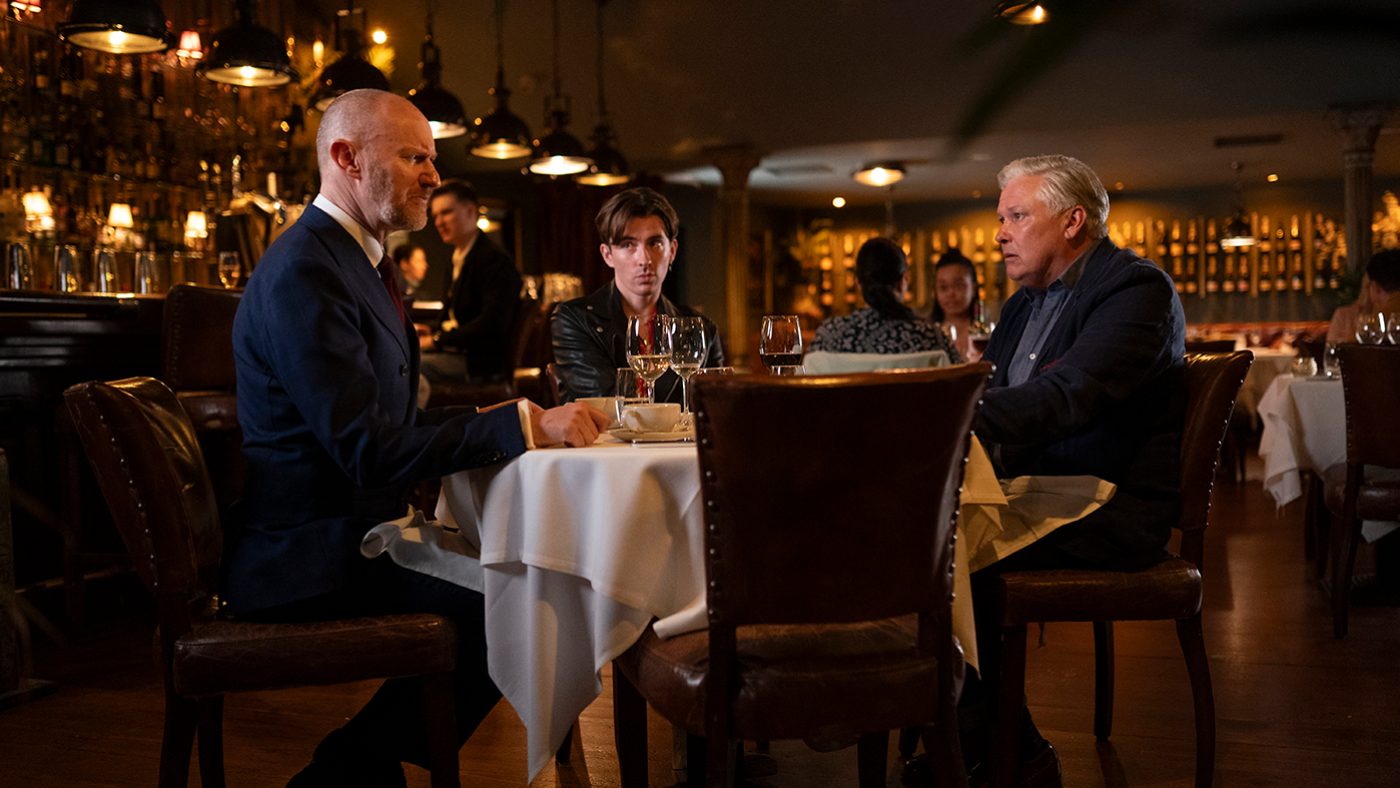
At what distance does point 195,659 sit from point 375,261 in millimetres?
725

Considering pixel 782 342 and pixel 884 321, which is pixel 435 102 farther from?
pixel 782 342

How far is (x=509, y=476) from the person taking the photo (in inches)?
64.9

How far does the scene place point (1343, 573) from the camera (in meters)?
3.32

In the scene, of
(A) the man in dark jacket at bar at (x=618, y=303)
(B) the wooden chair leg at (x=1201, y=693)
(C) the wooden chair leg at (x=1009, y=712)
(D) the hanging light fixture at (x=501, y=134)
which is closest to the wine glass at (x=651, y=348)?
(A) the man in dark jacket at bar at (x=618, y=303)

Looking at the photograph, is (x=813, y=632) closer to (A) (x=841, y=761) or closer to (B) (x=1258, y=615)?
(A) (x=841, y=761)

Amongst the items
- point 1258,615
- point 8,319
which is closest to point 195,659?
point 8,319

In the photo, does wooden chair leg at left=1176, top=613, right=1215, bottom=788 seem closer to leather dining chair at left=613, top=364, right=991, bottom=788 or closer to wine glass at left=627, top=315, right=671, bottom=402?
leather dining chair at left=613, top=364, right=991, bottom=788

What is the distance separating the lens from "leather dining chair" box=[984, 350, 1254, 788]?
1.92 meters

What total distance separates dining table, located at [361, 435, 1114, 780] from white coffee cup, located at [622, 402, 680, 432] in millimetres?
112

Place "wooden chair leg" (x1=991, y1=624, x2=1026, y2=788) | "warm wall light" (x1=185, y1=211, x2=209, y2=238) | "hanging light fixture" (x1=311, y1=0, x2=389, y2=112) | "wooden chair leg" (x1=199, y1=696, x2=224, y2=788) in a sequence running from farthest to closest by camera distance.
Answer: "warm wall light" (x1=185, y1=211, x2=209, y2=238), "hanging light fixture" (x1=311, y1=0, x2=389, y2=112), "wooden chair leg" (x1=991, y1=624, x2=1026, y2=788), "wooden chair leg" (x1=199, y1=696, x2=224, y2=788)

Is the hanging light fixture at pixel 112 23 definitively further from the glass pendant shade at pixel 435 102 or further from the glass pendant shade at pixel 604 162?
the glass pendant shade at pixel 604 162

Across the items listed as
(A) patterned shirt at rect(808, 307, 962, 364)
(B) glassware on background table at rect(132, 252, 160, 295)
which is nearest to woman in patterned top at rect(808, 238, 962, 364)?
(A) patterned shirt at rect(808, 307, 962, 364)

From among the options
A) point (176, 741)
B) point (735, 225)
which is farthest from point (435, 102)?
point (735, 225)

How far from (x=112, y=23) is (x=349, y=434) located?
323 cm
